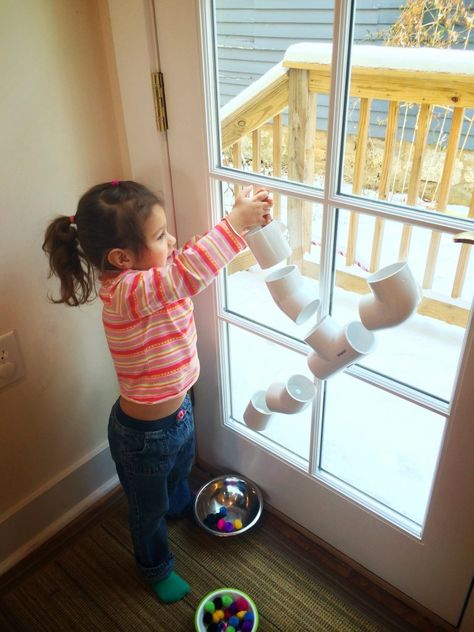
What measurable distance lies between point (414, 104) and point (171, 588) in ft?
3.98

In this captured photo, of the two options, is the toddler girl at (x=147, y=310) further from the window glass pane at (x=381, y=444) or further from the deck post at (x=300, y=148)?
the window glass pane at (x=381, y=444)

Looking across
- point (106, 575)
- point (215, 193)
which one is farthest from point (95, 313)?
point (106, 575)

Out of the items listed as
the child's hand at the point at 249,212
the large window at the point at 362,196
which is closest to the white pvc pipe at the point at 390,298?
the large window at the point at 362,196

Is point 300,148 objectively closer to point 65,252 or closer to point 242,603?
point 65,252

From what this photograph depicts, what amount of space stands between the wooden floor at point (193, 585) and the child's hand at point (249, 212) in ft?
2.99

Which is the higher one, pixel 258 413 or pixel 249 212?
pixel 249 212

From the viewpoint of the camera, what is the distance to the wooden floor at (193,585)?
4.26 ft

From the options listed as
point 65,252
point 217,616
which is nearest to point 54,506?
point 217,616

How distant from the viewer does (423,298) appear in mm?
1020

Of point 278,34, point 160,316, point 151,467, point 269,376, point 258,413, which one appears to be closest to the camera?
point 278,34

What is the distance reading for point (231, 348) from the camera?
145cm

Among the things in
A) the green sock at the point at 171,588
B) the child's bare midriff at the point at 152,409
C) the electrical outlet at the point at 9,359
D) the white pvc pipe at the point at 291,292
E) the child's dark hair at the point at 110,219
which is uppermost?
the child's dark hair at the point at 110,219

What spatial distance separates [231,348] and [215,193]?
43 cm

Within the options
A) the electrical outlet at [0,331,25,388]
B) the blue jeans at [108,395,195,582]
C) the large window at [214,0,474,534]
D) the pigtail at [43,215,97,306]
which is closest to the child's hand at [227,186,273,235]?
the large window at [214,0,474,534]
